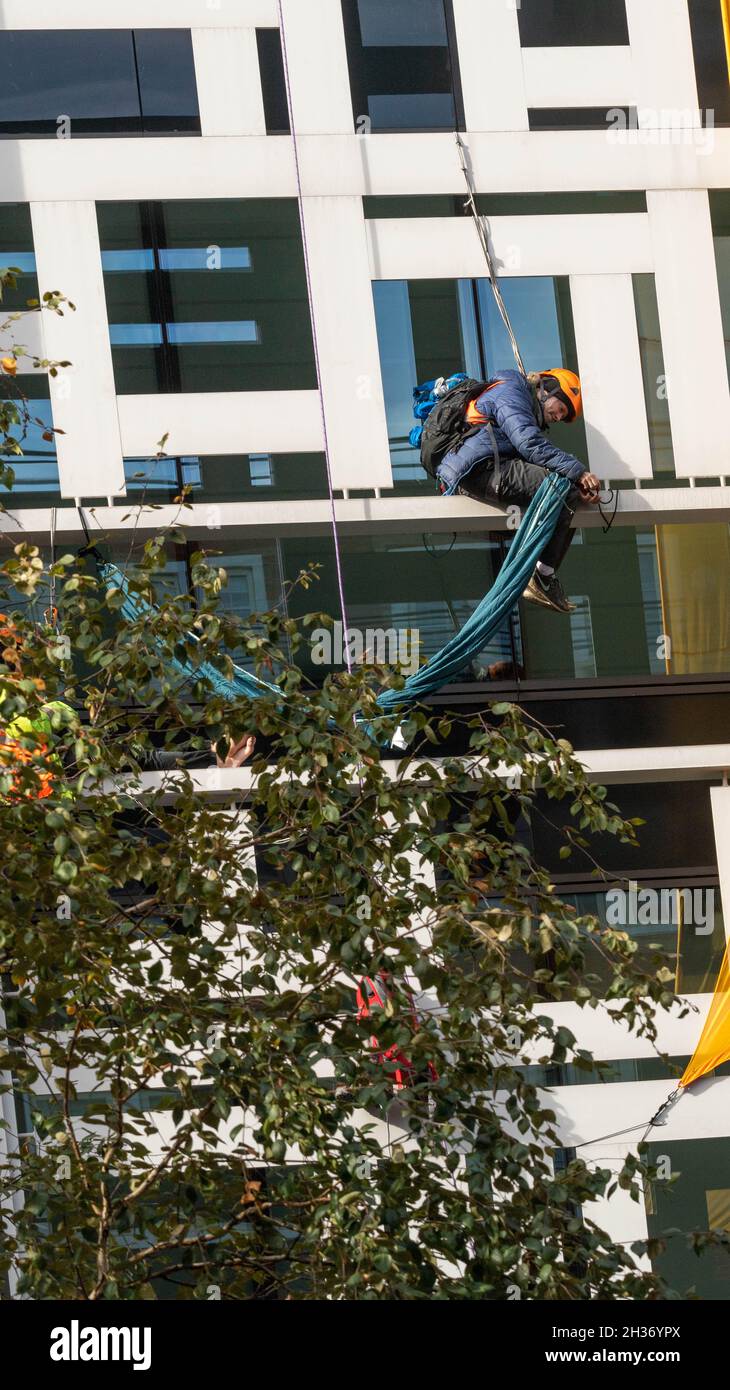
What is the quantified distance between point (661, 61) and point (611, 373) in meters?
2.30

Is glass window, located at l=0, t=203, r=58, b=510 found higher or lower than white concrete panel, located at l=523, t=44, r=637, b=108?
lower

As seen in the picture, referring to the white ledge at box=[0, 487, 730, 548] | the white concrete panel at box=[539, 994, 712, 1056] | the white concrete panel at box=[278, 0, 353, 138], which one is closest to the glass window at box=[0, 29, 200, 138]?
the white concrete panel at box=[278, 0, 353, 138]

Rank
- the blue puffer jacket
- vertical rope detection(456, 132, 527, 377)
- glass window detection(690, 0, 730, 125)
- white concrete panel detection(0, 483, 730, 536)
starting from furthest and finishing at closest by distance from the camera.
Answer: glass window detection(690, 0, 730, 125) → vertical rope detection(456, 132, 527, 377) → white concrete panel detection(0, 483, 730, 536) → the blue puffer jacket

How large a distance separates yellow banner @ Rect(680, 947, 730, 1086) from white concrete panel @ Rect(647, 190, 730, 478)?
366 centimetres

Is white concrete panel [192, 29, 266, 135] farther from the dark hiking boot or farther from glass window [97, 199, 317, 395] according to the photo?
the dark hiking boot

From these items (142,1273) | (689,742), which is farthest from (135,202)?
(142,1273)

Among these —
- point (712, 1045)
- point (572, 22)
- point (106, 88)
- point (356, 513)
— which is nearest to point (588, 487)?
point (356, 513)

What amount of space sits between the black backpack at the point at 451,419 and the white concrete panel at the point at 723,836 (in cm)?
307

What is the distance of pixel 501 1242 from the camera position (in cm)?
575

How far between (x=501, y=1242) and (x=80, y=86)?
9.92m

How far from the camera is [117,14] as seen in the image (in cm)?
1280

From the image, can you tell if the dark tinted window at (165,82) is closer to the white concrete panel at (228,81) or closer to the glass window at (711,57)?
the white concrete panel at (228,81)

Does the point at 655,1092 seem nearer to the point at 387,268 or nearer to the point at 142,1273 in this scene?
the point at 387,268

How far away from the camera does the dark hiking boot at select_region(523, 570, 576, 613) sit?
41.0ft
